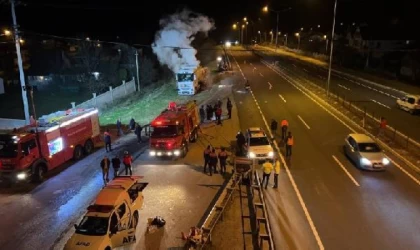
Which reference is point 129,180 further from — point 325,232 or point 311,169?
point 311,169

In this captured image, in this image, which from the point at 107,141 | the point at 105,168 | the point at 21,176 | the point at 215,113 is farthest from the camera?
the point at 215,113

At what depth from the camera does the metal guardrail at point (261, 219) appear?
13.2 metres

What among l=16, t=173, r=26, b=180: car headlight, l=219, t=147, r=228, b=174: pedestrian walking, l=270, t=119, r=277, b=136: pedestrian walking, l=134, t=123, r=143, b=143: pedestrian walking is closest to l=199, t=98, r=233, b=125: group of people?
l=270, t=119, r=277, b=136: pedestrian walking

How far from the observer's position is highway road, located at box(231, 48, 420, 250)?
555 inches

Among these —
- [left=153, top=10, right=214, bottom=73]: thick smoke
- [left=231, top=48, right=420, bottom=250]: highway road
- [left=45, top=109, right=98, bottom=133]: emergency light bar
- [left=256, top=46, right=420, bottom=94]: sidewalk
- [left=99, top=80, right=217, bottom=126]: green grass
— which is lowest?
[left=99, top=80, right=217, bottom=126]: green grass

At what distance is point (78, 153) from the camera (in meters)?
25.2

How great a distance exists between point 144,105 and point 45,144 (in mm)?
23367

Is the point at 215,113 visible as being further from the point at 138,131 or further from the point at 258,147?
the point at 258,147

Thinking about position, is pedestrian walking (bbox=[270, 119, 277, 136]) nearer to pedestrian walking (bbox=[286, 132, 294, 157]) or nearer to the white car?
the white car

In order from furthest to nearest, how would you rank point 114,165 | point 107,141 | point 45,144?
point 107,141, point 45,144, point 114,165

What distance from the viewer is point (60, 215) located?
16484mm

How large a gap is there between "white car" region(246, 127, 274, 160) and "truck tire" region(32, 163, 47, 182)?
38.1 feet

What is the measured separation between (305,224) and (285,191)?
3358mm

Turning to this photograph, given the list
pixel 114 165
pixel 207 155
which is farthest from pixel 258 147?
pixel 114 165
